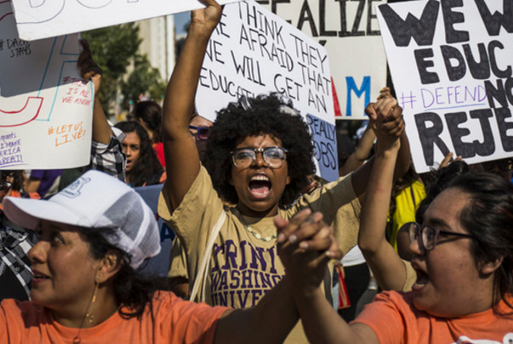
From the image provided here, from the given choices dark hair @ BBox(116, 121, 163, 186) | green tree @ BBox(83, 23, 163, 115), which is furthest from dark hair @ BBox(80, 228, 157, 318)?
green tree @ BBox(83, 23, 163, 115)

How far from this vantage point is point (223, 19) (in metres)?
3.83

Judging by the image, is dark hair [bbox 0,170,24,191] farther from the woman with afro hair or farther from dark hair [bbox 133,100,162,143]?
dark hair [bbox 133,100,162,143]

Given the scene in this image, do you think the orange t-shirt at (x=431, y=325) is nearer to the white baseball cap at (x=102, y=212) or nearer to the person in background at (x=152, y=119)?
the white baseball cap at (x=102, y=212)

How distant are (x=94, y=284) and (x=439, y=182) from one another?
156 cm

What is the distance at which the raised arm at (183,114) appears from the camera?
Answer: 2627 millimetres

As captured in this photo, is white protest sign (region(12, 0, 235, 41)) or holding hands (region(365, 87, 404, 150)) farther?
white protest sign (region(12, 0, 235, 41))

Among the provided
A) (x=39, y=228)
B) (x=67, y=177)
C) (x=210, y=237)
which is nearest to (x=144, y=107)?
(x=67, y=177)

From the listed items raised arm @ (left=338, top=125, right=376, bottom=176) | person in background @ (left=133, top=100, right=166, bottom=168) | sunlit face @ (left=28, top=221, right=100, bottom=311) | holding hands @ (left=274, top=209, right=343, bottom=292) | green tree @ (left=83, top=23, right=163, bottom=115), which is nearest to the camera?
holding hands @ (left=274, top=209, right=343, bottom=292)

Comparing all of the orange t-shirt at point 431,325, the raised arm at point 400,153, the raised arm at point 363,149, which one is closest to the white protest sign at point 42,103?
the raised arm at point 400,153

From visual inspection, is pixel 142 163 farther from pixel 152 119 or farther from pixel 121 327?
pixel 121 327

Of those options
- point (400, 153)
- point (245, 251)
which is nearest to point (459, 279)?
point (245, 251)

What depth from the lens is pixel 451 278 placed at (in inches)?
83.0

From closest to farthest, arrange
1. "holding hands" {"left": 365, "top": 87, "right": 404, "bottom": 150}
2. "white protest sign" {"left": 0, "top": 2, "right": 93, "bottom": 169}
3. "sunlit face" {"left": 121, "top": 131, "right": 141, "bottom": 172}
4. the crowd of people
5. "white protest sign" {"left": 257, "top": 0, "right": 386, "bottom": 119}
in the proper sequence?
the crowd of people < "holding hands" {"left": 365, "top": 87, "right": 404, "bottom": 150} < "white protest sign" {"left": 0, "top": 2, "right": 93, "bottom": 169} < "white protest sign" {"left": 257, "top": 0, "right": 386, "bottom": 119} < "sunlit face" {"left": 121, "top": 131, "right": 141, "bottom": 172}

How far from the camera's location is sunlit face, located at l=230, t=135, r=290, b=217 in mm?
2904
